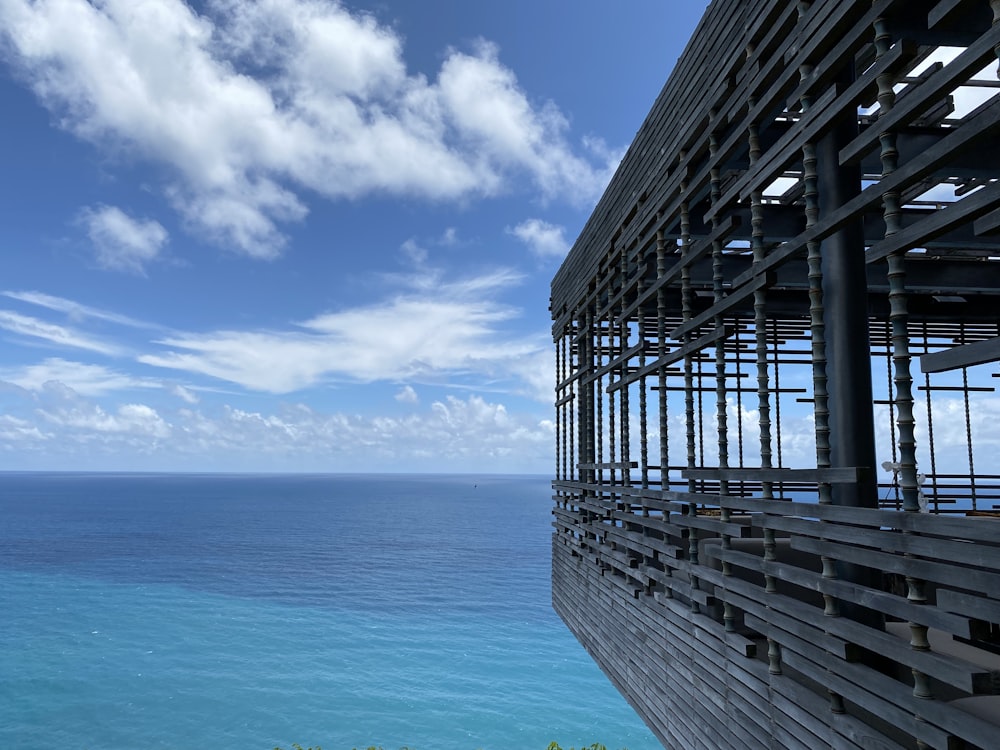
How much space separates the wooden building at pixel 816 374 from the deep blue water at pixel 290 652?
29.0 meters

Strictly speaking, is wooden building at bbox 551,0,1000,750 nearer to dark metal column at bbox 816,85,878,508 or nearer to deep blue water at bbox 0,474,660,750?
dark metal column at bbox 816,85,878,508

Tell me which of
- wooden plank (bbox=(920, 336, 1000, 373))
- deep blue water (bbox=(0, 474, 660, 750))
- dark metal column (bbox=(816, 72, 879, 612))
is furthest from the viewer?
deep blue water (bbox=(0, 474, 660, 750))

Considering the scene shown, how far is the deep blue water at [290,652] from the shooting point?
35406 millimetres

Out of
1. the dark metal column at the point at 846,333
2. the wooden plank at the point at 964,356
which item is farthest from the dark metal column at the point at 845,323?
the wooden plank at the point at 964,356

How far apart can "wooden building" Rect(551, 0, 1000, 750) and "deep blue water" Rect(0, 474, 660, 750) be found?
2903 centimetres

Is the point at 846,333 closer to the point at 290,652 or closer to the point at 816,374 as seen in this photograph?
the point at 816,374

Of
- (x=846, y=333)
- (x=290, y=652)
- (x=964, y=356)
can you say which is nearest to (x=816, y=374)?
(x=846, y=333)

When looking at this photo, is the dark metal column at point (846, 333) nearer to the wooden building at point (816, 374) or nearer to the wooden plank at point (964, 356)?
the wooden building at point (816, 374)

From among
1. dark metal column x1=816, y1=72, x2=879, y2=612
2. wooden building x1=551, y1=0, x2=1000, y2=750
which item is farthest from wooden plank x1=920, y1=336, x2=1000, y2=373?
dark metal column x1=816, y1=72, x2=879, y2=612

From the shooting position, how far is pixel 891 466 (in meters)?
9.87

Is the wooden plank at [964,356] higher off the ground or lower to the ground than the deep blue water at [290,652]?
higher

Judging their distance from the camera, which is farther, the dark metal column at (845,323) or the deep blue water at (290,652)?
the deep blue water at (290,652)

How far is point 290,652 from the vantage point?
153ft

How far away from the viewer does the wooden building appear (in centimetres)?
397
